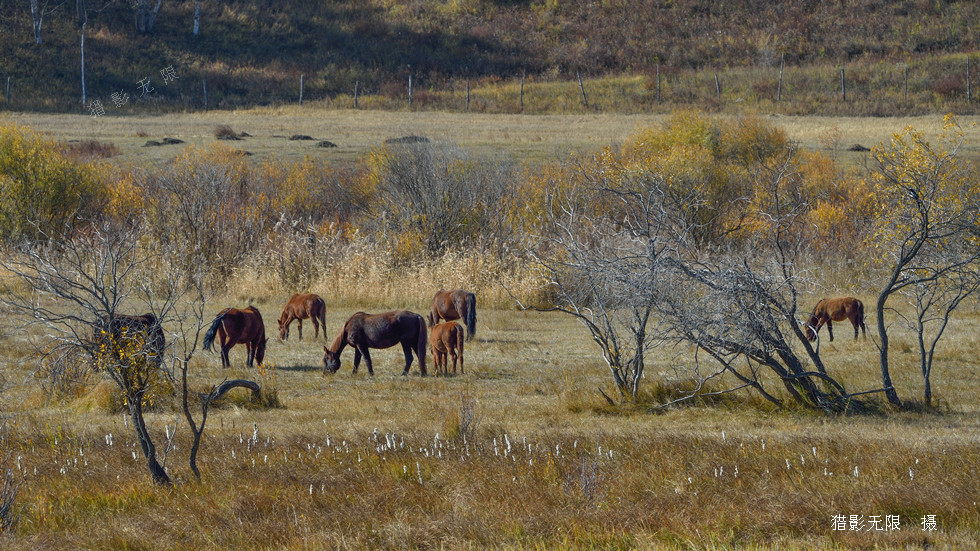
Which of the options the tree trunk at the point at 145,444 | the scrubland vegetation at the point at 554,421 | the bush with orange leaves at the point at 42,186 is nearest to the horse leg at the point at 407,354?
the scrubland vegetation at the point at 554,421

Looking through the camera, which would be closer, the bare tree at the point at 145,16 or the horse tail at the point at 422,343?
the horse tail at the point at 422,343

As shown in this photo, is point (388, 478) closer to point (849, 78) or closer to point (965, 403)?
point (965, 403)

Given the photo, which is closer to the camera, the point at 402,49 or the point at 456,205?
the point at 456,205

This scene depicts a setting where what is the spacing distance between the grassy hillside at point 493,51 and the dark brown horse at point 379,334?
4433 cm

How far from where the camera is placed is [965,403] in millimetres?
11469

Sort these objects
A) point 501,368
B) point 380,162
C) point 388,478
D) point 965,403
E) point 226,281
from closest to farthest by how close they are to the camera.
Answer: point 388,478
point 965,403
point 501,368
point 226,281
point 380,162

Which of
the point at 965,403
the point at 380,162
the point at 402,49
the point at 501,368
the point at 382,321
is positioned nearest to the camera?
the point at 965,403

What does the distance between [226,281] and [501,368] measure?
37.3 feet

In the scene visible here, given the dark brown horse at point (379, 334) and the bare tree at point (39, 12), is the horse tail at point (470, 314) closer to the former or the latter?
the dark brown horse at point (379, 334)

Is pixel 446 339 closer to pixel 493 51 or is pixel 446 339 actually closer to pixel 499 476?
pixel 499 476

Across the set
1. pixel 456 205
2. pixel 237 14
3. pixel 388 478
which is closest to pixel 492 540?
Answer: pixel 388 478

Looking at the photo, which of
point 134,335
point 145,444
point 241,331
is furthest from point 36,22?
point 145,444

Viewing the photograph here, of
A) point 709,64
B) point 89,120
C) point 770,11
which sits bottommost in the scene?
point 89,120

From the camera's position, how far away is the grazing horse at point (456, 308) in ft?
55.0
